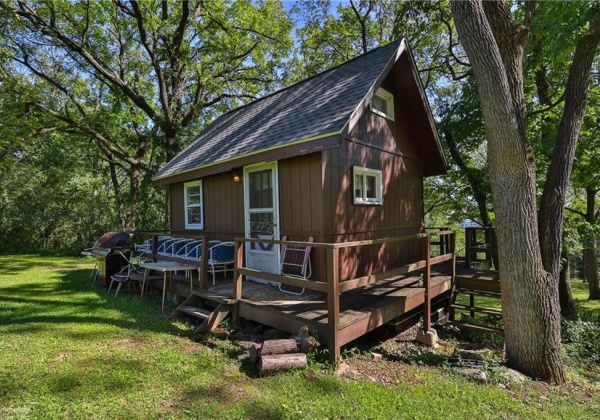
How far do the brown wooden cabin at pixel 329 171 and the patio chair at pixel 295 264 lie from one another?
15cm

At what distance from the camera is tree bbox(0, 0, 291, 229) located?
13.4 metres

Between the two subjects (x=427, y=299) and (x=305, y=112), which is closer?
(x=427, y=299)

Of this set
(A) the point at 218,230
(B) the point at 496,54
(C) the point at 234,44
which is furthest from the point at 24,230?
(B) the point at 496,54

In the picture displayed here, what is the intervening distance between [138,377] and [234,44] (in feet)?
48.3

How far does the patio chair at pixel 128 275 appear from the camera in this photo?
7469mm

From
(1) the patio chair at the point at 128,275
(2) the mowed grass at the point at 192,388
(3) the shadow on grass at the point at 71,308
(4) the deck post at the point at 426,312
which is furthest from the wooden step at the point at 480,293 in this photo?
(1) the patio chair at the point at 128,275

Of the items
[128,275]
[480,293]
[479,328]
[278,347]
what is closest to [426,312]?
[479,328]

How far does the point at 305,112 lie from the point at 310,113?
0.80 ft

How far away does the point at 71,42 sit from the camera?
1280cm

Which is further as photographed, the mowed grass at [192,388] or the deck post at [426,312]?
the deck post at [426,312]

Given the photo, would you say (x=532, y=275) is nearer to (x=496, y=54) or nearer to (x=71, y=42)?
(x=496, y=54)

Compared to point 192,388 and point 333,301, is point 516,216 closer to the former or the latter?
point 333,301

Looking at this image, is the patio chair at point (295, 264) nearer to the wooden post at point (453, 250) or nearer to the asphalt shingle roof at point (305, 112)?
the asphalt shingle roof at point (305, 112)

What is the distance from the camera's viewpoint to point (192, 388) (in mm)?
3514
